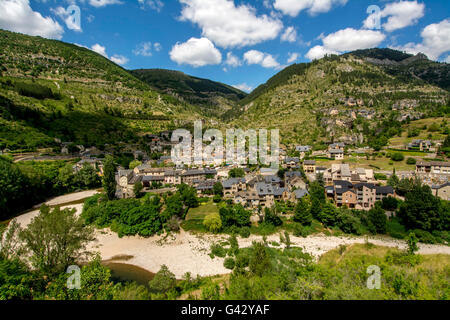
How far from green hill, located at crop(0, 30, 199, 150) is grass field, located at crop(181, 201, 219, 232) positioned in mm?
58015

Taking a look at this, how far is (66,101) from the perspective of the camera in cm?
10450

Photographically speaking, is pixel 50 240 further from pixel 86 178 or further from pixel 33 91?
pixel 33 91

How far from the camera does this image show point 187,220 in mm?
33812

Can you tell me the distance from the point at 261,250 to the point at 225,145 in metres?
66.3

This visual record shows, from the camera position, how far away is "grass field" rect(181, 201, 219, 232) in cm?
3266

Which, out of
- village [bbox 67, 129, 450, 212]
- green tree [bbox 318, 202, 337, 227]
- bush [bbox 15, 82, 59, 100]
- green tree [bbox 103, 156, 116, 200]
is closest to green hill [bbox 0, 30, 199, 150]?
bush [bbox 15, 82, 59, 100]

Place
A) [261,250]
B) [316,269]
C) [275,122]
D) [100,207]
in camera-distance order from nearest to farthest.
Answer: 1. [316,269]
2. [261,250]
3. [100,207]
4. [275,122]

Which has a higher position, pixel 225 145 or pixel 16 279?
pixel 225 145

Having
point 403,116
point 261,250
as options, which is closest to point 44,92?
point 261,250

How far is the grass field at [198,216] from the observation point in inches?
1286

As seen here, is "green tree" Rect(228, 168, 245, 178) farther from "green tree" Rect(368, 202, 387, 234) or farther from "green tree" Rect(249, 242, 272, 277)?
"green tree" Rect(249, 242, 272, 277)

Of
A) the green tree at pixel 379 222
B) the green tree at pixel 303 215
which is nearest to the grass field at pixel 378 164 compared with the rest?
the green tree at pixel 379 222

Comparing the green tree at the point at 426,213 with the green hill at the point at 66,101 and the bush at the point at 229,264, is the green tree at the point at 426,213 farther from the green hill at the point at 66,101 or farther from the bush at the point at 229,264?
the green hill at the point at 66,101
